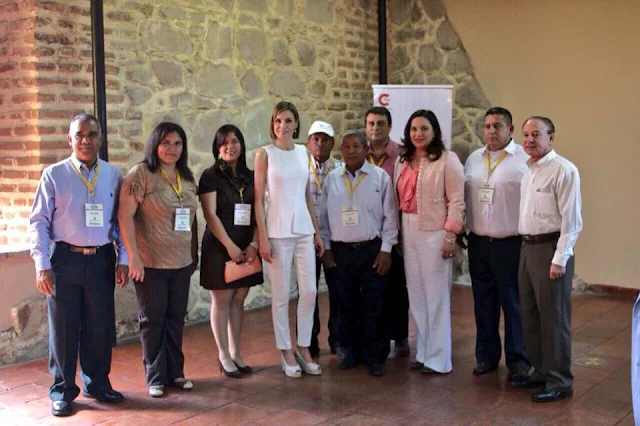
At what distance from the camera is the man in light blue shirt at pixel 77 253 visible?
13.0 ft

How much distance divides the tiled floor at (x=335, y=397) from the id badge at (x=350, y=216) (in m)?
0.96

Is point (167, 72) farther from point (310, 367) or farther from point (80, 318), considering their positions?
point (310, 367)

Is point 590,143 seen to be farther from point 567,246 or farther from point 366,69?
point 567,246

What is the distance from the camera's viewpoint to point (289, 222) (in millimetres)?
4402

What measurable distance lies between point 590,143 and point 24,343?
5.08 meters

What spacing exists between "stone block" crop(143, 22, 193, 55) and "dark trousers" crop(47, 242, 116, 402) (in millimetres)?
2196

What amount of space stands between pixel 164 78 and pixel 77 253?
2.23 meters

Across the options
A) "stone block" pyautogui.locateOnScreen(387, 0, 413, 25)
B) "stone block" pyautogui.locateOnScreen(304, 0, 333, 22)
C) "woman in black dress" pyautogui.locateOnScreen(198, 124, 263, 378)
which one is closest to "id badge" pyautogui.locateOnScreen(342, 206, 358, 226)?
"woman in black dress" pyautogui.locateOnScreen(198, 124, 263, 378)

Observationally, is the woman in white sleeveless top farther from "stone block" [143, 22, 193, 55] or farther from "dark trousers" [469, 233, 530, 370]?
"stone block" [143, 22, 193, 55]

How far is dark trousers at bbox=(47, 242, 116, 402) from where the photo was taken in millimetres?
3986

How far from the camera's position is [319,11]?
7.23m

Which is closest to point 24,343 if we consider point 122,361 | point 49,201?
point 122,361

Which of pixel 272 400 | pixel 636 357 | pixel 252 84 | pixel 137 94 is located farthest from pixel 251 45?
pixel 636 357

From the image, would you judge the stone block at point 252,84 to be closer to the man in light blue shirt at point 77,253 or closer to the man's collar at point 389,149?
the man's collar at point 389,149
